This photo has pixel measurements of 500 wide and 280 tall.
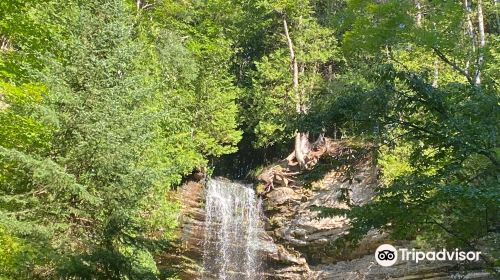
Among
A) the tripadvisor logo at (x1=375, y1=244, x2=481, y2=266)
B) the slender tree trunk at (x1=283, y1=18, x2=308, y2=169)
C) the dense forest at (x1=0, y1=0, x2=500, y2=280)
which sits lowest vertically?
the tripadvisor logo at (x1=375, y1=244, x2=481, y2=266)

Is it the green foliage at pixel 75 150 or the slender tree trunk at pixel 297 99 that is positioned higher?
the slender tree trunk at pixel 297 99

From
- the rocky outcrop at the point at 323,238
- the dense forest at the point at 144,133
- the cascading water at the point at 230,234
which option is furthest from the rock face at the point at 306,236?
the dense forest at the point at 144,133

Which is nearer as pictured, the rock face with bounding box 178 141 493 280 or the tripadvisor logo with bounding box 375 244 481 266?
the tripadvisor logo with bounding box 375 244 481 266

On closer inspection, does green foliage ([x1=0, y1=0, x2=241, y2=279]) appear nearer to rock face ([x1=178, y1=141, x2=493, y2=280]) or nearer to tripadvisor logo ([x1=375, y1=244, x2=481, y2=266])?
rock face ([x1=178, y1=141, x2=493, y2=280])

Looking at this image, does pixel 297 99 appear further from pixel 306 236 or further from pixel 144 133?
pixel 144 133

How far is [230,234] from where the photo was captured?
67.6 ft

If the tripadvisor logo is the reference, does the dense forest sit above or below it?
above

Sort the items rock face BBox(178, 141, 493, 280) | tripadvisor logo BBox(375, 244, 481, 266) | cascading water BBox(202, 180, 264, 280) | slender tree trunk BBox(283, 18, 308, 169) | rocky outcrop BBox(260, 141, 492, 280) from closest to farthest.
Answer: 1. tripadvisor logo BBox(375, 244, 481, 266)
2. rocky outcrop BBox(260, 141, 492, 280)
3. rock face BBox(178, 141, 493, 280)
4. cascading water BBox(202, 180, 264, 280)
5. slender tree trunk BBox(283, 18, 308, 169)

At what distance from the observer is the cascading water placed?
64.4 ft

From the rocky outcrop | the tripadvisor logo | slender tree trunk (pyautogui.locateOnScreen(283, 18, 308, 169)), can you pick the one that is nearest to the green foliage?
the rocky outcrop

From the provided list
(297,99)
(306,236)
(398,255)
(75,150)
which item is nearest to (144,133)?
(75,150)

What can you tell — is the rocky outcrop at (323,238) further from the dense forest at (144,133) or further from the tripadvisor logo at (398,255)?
the dense forest at (144,133)

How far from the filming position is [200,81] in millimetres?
24594

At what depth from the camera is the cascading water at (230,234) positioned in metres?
19.6
